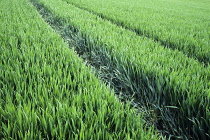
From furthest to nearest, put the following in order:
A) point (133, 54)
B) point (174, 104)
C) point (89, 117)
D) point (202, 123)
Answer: point (133, 54) < point (174, 104) < point (202, 123) < point (89, 117)

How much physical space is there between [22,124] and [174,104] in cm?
124

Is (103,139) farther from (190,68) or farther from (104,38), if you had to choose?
(104,38)

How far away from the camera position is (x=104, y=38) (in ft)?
8.73

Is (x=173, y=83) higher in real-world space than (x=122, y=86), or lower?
higher

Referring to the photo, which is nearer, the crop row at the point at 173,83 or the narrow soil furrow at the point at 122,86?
the crop row at the point at 173,83

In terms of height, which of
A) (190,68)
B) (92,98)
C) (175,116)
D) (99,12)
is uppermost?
(99,12)

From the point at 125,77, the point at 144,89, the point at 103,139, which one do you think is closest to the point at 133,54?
the point at 125,77

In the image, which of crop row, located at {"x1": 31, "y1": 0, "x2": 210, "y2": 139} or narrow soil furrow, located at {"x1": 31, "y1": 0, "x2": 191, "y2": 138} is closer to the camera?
crop row, located at {"x1": 31, "y1": 0, "x2": 210, "y2": 139}

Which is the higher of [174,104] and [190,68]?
[190,68]

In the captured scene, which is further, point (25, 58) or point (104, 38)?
point (104, 38)

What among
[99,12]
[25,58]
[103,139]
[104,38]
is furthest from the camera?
[99,12]

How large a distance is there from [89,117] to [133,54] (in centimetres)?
133

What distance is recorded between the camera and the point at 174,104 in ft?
4.86

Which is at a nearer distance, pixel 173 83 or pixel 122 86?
pixel 173 83
